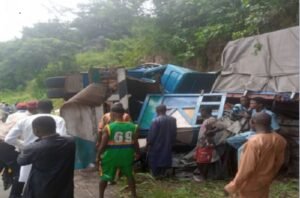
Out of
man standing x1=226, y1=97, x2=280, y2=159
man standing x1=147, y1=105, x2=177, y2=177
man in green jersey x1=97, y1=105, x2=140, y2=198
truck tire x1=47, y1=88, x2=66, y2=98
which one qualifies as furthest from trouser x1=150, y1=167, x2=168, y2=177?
truck tire x1=47, y1=88, x2=66, y2=98

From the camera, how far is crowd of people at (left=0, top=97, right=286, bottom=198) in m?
4.32

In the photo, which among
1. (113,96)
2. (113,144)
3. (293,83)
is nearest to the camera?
(113,144)

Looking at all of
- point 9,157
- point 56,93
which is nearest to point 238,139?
point 9,157

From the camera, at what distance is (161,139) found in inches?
343

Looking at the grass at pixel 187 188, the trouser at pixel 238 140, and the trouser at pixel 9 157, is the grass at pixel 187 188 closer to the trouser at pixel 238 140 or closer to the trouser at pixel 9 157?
the trouser at pixel 238 140

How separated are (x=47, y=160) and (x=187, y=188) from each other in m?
4.14

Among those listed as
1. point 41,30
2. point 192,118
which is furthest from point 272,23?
point 41,30

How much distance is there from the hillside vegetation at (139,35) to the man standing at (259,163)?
776cm

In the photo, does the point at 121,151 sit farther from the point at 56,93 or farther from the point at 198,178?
the point at 56,93

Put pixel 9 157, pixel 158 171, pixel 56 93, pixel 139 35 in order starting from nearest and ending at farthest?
pixel 9 157
pixel 158 171
pixel 56 93
pixel 139 35

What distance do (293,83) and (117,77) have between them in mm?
3588

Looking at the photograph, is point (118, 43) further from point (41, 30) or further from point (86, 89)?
point (86, 89)

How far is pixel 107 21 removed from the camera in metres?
36.9

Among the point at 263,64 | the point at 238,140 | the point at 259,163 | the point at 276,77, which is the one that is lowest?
the point at 238,140
